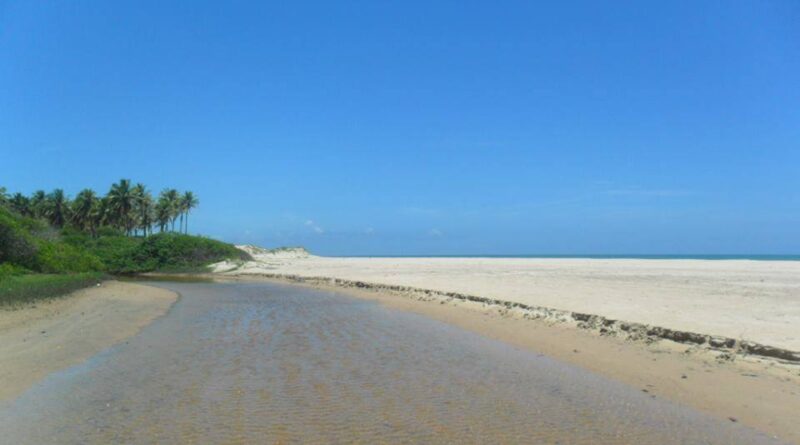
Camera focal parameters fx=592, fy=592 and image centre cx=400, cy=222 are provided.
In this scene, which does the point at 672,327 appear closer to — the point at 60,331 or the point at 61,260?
the point at 60,331

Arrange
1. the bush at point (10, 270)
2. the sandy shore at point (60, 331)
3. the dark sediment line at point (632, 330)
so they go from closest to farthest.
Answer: the dark sediment line at point (632, 330)
the sandy shore at point (60, 331)
the bush at point (10, 270)

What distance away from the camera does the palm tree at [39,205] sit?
93.9 meters

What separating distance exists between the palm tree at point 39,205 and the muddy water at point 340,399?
93350 mm

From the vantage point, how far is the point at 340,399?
918cm

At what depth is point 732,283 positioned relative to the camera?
2539cm

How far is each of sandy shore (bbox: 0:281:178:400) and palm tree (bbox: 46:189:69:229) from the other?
75242 millimetres

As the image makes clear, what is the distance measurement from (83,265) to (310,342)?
129ft

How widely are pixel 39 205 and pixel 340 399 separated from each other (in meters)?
102

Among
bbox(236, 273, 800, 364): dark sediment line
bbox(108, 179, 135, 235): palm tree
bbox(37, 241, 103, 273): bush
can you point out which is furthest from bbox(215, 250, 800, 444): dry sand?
bbox(108, 179, 135, 235): palm tree

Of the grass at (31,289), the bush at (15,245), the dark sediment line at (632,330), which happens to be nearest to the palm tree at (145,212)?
the bush at (15,245)

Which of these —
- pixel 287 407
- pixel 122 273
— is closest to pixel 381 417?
pixel 287 407

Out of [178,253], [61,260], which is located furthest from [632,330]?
[178,253]

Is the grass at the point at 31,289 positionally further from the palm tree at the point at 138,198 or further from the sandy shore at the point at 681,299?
the palm tree at the point at 138,198

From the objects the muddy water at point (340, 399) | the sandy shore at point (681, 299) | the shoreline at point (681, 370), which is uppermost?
the sandy shore at point (681, 299)
